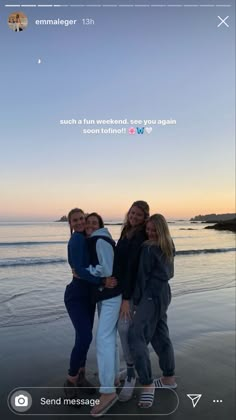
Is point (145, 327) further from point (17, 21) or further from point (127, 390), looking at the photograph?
point (17, 21)

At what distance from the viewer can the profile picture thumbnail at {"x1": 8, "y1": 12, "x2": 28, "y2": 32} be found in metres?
2.44

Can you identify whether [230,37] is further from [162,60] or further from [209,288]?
[209,288]

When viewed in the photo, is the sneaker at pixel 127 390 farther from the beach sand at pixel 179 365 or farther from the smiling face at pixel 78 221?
the smiling face at pixel 78 221

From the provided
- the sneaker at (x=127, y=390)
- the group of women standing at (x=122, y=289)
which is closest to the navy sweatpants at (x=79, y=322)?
the group of women standing at (x=122, y=289)

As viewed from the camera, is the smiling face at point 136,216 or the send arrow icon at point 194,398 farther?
the smiling face at point 136,216

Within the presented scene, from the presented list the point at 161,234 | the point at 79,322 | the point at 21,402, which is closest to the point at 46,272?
the point at 79,322

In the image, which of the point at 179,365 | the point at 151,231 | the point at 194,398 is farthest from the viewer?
the point at 179,365

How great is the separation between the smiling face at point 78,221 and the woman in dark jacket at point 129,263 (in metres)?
0.30

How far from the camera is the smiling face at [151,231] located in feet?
9.53

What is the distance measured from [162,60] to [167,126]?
1.35 ft

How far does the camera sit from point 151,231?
9.57 feet

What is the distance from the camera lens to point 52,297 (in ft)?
20.7

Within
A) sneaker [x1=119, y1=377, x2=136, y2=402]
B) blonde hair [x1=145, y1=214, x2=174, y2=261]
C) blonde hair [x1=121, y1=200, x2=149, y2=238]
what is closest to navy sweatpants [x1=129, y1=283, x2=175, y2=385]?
sneaker [x1=119, y1=377, x2=136, y2=402]

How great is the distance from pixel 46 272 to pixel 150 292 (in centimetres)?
602
